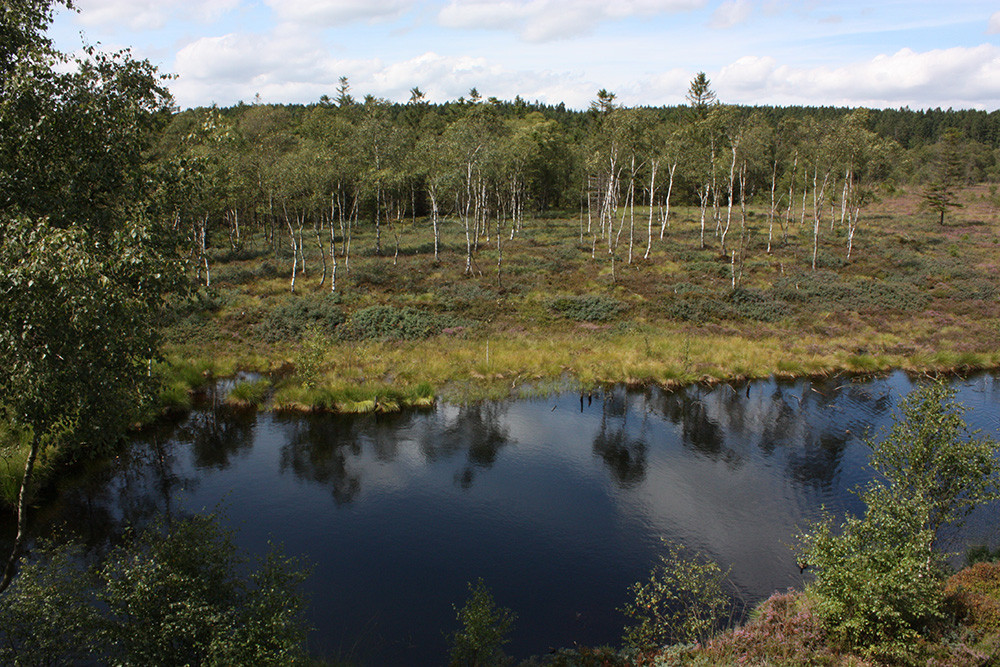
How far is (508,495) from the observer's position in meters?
24.3

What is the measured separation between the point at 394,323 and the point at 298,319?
686cm

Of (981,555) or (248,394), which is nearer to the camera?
(981,555)

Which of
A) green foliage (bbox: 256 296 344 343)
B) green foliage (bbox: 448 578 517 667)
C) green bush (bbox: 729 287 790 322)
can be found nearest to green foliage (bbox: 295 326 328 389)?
green foliage (bbox: 256 296 344 343)

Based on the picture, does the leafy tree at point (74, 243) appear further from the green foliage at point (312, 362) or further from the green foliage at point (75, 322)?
the green foliage at point (312, 362)

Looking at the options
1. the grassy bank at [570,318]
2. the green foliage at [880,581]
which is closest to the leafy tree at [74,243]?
the green foliage at [880,581]

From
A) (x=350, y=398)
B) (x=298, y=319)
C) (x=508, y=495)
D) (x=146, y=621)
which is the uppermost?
(x=298, y=319)

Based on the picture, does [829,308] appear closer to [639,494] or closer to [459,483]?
[639,494]

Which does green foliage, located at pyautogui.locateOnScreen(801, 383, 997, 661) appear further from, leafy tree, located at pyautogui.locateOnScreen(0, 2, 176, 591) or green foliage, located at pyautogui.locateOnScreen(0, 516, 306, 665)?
leafy tree, located at pyautogui.locateOnScreen(0, 2, 176, 591)

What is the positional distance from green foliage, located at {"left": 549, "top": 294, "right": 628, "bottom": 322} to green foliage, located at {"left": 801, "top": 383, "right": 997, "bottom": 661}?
2954 cm

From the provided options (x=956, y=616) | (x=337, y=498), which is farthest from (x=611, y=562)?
(x=337, y=498)

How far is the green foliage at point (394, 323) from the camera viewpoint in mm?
42125

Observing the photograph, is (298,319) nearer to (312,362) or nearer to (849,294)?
(312,362)

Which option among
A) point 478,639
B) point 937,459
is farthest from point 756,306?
point 478,639

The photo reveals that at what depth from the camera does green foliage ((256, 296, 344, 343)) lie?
136 feet
